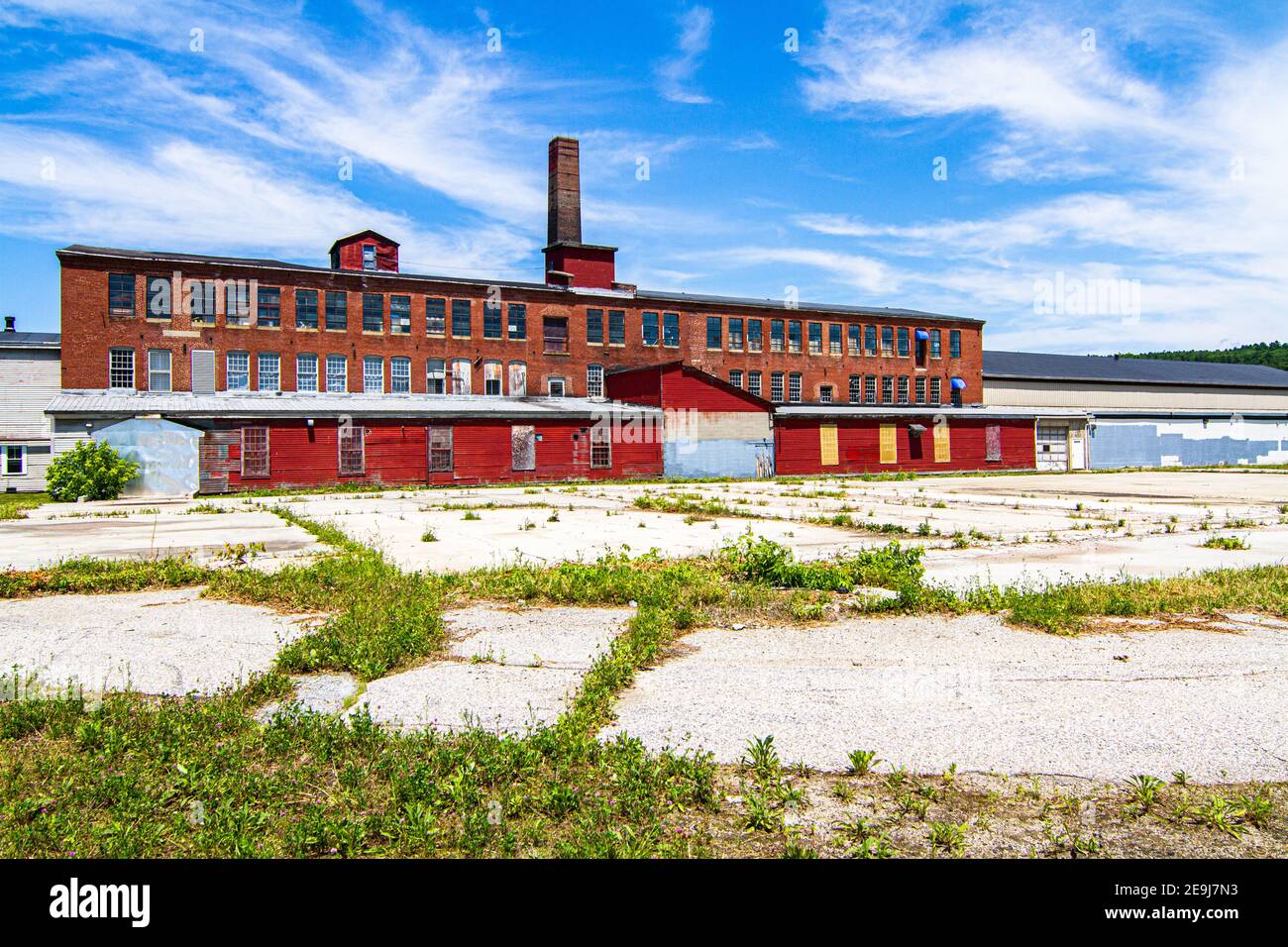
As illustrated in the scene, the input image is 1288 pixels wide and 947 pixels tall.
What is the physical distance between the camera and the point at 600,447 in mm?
40188

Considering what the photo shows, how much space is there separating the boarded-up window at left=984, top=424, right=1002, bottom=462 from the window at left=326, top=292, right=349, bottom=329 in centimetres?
3694

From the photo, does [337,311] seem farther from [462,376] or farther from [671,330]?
[671,330]

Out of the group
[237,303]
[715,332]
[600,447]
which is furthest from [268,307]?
[715,332]

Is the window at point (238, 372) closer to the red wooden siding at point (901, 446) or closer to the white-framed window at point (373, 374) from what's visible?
the white-framed window at point (373, 374)

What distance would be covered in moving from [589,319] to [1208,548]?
1572 inches

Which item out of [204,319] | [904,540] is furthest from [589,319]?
[904,540]

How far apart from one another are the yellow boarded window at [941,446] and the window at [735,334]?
13.7m

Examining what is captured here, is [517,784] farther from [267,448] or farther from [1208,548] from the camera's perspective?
[267,448]

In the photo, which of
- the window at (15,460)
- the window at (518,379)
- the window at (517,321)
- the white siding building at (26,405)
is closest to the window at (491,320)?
the window at (517,321)

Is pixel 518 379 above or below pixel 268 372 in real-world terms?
above

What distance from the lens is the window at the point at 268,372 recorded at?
40781 mm

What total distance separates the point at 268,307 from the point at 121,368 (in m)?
7.15

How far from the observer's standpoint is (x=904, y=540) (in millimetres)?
13609

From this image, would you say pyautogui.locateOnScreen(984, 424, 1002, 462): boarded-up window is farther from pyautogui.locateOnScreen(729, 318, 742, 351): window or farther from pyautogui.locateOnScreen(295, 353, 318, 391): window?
Result: pyautogui.locateOnScreen(295, 353, 318, 391): window
